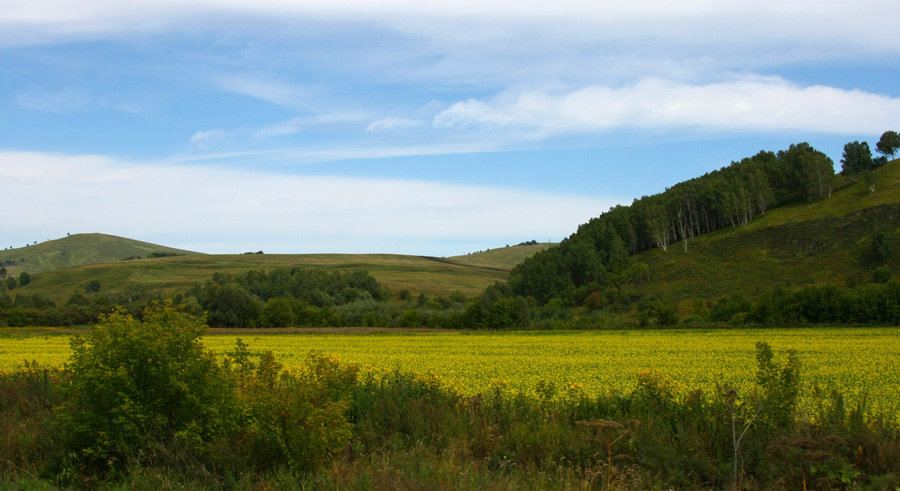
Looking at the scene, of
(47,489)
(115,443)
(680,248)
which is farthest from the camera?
(680,248)

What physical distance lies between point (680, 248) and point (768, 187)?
2110 cm

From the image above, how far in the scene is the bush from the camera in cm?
839

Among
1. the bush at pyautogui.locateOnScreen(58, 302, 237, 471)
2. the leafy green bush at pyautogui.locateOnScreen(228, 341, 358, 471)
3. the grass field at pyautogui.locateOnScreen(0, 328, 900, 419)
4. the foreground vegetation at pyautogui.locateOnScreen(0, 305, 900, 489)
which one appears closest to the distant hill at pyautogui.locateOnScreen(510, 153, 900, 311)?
the grass field at pyautogui.locateOnScreen(0, 328, 900, 419)

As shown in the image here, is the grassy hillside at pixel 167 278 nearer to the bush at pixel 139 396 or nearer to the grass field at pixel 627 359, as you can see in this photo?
the grass field at pixel 627 359

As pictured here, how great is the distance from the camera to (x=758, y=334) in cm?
3834

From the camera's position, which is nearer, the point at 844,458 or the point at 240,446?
the point at 844,458

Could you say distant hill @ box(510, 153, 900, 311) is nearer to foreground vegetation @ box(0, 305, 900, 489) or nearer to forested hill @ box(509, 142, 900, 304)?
forested hill @ box(509, 142, 900, 304)

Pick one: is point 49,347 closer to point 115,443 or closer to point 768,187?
point 115,443

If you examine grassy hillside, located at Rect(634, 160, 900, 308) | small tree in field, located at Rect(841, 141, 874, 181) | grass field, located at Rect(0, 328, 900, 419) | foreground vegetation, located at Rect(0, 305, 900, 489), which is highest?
small tree in field, located at Rect(841, 141, 874, 181)

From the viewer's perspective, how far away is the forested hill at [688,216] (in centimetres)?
9769

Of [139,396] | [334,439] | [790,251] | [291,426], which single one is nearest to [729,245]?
[790,251]

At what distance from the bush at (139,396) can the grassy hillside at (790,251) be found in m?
75.6

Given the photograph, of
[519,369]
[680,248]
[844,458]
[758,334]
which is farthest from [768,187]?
[844,458]

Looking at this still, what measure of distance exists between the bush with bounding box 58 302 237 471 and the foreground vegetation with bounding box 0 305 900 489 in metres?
0.02
